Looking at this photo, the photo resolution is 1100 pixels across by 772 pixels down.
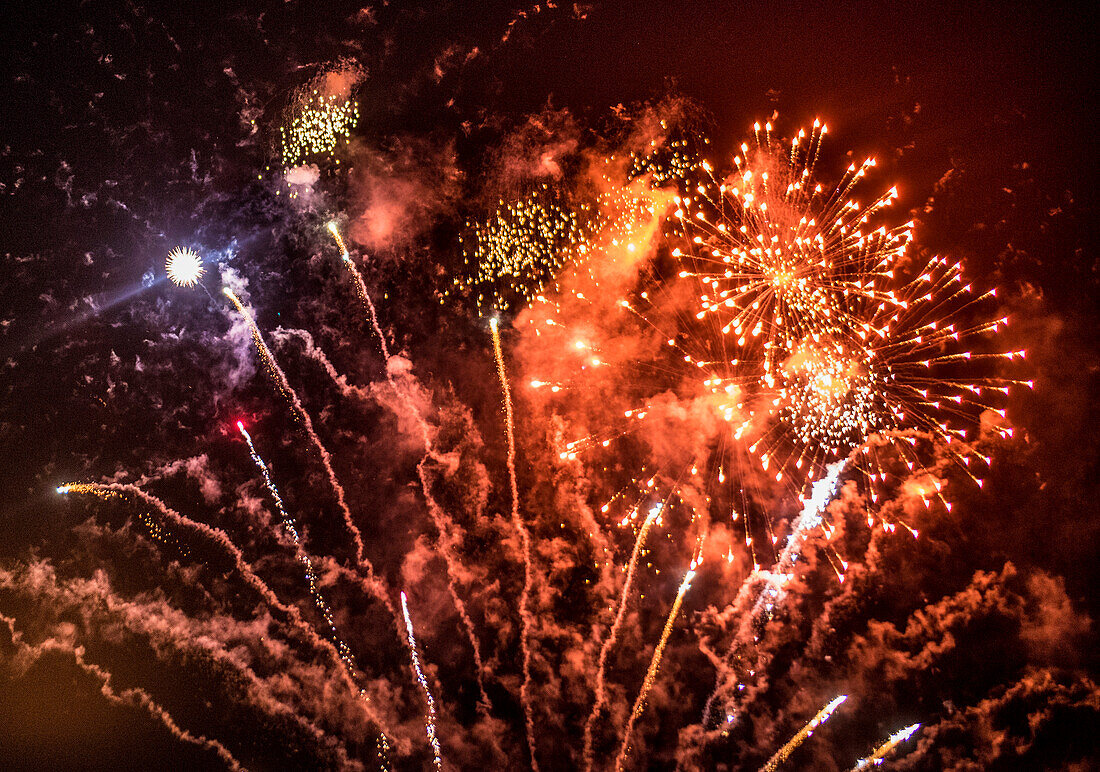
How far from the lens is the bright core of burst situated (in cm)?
875

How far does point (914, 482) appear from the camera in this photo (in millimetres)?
7930

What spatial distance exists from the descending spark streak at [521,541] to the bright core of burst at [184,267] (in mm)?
5166

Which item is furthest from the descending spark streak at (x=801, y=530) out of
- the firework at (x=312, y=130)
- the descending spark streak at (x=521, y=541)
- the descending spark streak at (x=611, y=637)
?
the firework at (x=312, y=130)

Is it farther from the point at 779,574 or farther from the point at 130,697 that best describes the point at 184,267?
the point at 779,574

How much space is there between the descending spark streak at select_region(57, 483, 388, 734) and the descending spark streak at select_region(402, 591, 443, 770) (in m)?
0.71

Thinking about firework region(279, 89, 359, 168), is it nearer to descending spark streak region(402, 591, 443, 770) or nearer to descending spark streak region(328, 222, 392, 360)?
descending spark streak region(328, 222, 392, 360)

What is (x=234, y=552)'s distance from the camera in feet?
27.4

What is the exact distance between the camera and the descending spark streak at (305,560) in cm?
806

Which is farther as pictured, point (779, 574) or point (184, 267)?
point (184, 267)

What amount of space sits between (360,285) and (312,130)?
2798 mm

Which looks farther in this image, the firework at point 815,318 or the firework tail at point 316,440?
the firework tail at point 316,440

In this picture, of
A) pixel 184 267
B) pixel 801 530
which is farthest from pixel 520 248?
pixel 801 530

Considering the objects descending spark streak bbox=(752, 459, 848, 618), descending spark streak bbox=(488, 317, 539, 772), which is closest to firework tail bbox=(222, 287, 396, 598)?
descending spark streak bbox=(488, 317, 539, 772)

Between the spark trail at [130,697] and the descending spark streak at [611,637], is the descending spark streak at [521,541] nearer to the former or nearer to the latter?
the descending spark streak at [611,637]
